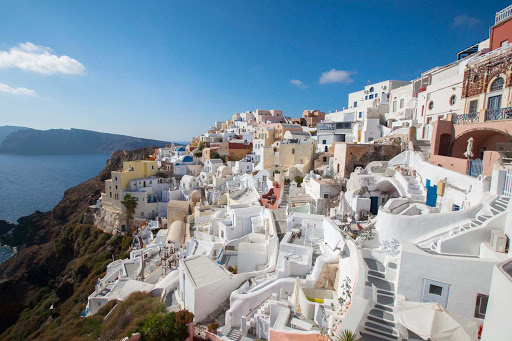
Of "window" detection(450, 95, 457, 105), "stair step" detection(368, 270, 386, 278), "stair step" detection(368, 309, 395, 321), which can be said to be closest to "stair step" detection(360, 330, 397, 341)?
"stair step" detection(368, 309, 395, 321)

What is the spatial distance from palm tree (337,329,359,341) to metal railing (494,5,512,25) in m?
18.7

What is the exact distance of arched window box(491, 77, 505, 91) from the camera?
12.5 meters

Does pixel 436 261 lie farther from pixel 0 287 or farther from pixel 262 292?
pixel 0 287

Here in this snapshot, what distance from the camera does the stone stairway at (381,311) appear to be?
519 cm

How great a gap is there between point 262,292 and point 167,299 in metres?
5.80

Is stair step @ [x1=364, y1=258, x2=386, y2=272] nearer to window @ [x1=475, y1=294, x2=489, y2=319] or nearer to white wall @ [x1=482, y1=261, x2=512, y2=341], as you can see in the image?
window @ [x1=475, y1=294, x2=489, y2=319]

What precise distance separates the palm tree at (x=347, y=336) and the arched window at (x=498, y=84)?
49.1 feet

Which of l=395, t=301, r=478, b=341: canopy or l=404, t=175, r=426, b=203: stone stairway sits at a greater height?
l=404, t=175, r=426, b=203: stone stairway

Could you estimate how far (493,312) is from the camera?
3.09m

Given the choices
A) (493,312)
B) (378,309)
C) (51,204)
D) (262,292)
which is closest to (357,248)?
(378,309)

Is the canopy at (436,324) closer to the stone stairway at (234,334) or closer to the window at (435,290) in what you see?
the window at (435,290)

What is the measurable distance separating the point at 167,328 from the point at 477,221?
35.7 feet

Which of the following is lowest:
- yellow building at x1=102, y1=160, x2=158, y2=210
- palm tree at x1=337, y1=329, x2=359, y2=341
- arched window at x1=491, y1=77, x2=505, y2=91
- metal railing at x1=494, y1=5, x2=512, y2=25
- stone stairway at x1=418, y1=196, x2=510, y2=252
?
yellow building at x1=102, y1=160, x2=158, y2=210

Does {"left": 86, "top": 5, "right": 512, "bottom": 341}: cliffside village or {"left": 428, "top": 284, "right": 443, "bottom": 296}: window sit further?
{"left": 428, "top": 284, "right": 443, "bottom": 296}: window
